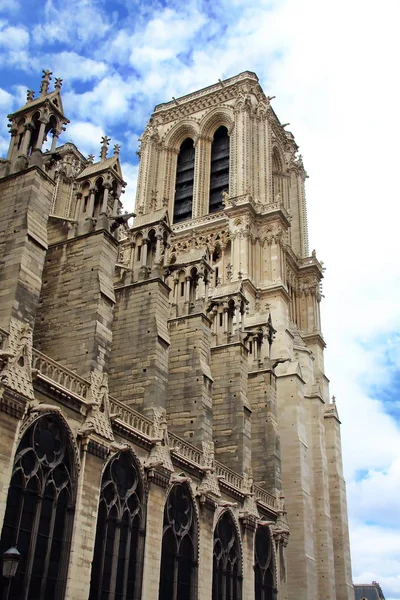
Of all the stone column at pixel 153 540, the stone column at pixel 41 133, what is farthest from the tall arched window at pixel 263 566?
the stone column at pixel 41 133

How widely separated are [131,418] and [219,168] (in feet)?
107

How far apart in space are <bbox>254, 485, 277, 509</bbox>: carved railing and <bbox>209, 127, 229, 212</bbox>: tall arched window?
23223 millimetres

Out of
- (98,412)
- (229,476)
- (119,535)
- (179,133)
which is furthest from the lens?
(179,133)

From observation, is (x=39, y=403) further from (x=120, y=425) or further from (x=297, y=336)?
(x=297, y=336)

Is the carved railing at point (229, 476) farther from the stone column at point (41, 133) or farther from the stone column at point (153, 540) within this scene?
the stone column at point (41, 133)

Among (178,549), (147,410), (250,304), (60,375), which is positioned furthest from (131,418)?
(250,304)

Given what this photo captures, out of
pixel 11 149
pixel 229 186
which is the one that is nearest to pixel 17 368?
pixel 11 149

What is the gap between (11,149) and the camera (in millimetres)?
22078

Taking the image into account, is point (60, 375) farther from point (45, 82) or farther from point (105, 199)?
point (45, 82)

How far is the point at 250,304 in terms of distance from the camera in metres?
39.0

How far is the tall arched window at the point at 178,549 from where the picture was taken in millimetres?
20927

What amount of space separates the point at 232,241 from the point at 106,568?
2646 centimetres

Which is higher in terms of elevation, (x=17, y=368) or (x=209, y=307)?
(x=209, y=307)

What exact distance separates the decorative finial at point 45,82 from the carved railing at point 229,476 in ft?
46.2
